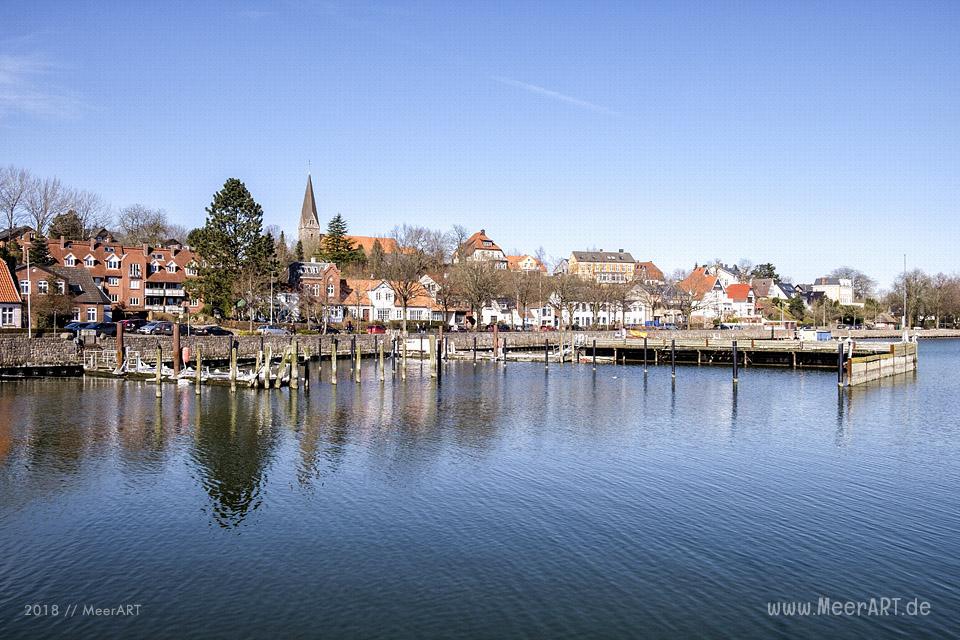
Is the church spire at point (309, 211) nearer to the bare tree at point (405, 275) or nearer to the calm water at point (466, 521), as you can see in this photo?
the bare tree at point (405, 275)

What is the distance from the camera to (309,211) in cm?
15625

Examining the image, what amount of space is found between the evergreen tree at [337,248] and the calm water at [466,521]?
79379 millimetres

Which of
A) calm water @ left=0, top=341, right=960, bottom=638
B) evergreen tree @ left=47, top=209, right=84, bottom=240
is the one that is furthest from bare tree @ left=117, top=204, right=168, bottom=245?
calm water @ left=0, top=341, right=960, bottom=638

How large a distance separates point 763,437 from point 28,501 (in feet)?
95.4

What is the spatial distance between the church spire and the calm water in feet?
386

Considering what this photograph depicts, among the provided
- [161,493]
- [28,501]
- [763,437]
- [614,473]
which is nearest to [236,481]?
[161,493]

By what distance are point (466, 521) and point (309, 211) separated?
141618 mm

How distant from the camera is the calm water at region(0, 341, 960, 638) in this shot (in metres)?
15.9

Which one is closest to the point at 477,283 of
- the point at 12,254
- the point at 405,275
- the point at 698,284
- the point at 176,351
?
the point at 405,275

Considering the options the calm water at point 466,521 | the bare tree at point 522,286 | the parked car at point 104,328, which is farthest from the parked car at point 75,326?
the bare tree at point 522,286

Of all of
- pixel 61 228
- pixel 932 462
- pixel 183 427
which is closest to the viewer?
pixel 932 462

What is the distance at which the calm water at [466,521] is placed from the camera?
15883mm

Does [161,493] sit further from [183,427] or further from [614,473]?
[614,473]

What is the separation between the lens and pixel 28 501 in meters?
22.8
